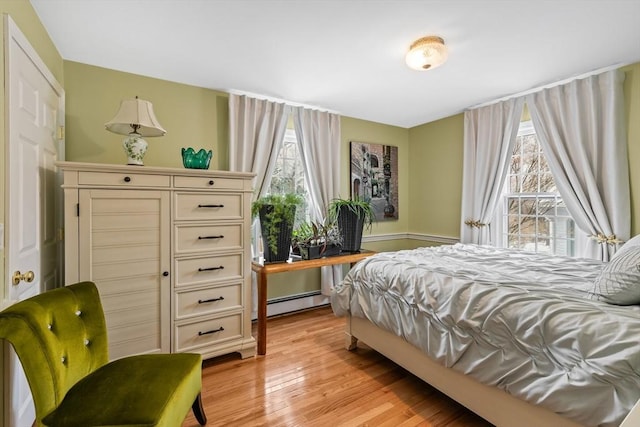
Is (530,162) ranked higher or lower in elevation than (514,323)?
higher

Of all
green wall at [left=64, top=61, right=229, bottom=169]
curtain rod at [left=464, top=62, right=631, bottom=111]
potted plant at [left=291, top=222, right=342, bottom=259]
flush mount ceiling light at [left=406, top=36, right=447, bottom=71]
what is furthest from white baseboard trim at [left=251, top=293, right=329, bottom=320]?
curtain rod at [left=464, top=62, right=631, bottom=111]

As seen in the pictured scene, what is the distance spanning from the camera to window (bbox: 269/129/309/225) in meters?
3.41

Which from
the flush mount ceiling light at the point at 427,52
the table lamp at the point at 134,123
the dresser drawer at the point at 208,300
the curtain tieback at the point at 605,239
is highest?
the flush mount ceiling light at the point at 427,52

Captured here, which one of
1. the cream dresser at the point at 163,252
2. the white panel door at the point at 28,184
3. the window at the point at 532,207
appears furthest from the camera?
the window at the point at 532,207

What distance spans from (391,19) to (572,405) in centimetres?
214

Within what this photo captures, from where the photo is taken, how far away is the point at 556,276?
181 cm

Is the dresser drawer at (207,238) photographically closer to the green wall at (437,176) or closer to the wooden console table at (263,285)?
the wooden console table at (263,285)

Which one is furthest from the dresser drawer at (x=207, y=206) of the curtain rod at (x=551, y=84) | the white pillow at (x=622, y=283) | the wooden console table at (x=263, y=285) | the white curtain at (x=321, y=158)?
the curtain rod at (x=551, y=84)

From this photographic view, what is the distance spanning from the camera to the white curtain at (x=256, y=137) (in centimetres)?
296

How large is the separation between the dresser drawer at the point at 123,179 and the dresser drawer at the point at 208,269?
0.57 metres

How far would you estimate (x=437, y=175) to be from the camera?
3980mm

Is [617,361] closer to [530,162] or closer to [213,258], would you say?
[213,258]

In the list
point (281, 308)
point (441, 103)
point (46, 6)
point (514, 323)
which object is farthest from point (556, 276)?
point (46, 6)

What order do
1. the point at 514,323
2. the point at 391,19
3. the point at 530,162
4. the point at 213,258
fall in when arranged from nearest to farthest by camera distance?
1. the point at 514,323
2. the point at 391,19
3. the point at 213,258
4. the point at 530,162
